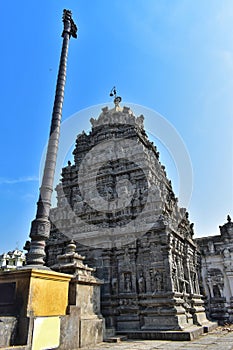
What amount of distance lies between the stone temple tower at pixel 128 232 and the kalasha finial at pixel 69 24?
813 cm

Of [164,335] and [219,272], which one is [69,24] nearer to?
[164,335]

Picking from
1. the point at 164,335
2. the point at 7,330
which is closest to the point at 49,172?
the point at 7,330

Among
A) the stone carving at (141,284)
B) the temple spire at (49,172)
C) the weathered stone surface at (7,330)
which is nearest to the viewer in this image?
the weathered stone surface at (7,330)

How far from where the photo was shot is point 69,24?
48.4ft

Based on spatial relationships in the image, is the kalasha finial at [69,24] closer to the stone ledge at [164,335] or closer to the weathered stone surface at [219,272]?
the stone ledge at [164,335]

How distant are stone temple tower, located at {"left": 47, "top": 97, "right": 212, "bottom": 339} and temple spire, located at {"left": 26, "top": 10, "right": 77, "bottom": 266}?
21.1 ft

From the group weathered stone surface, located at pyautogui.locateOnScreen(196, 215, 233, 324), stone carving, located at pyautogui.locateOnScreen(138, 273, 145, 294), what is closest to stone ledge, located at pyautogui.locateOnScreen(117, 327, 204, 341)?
stone carving, located at pyautogui.locateOnScreen(138, 273, 145, 294)

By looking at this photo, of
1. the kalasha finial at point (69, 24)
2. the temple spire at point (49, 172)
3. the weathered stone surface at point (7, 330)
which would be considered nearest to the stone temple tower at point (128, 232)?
the temple spire at point (49, 172)

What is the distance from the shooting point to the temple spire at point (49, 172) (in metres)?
9.66

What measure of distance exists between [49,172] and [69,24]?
872 centimetres

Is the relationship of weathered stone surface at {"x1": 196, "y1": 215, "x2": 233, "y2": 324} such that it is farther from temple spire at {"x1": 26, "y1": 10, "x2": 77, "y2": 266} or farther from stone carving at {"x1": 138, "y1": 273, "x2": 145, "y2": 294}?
temple spire at {"x1": 26, "y1": 10, "x2": 77, "y2": 266}

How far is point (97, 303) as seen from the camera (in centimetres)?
1234

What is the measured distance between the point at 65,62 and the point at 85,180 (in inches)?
335

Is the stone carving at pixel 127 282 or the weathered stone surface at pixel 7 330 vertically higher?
the stone carving at pixel 127 282
